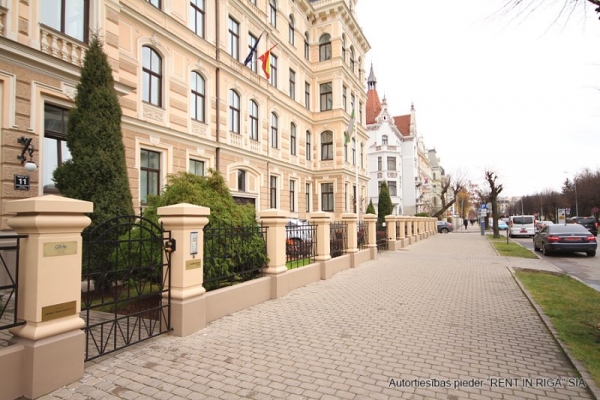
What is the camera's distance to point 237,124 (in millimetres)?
19562

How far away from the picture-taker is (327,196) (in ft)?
96.2

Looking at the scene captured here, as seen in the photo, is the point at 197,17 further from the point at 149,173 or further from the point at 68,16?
the point at 149,173

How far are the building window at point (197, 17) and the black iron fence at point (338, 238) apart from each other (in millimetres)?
11739

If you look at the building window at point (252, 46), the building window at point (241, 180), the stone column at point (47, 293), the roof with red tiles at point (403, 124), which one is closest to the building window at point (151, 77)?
the building window at point (241, 180)

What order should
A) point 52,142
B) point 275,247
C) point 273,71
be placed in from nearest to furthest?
point 275,247 → point 52,142 → point 273,71

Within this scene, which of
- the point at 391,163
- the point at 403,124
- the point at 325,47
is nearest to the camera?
the point at 325,47

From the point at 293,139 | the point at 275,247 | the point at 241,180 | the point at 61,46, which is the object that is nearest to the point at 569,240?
the point at 275,247

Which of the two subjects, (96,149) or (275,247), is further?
(96,149)

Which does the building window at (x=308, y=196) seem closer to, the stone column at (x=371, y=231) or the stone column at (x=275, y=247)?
the stone column at (x=371, y=231)

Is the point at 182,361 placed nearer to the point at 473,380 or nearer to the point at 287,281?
the point at 473,380

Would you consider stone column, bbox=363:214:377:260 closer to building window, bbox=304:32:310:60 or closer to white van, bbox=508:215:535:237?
building window, bbox=304:32:310:60

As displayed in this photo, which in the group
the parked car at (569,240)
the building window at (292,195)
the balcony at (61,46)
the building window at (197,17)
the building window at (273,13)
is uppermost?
the building window at (273,13)

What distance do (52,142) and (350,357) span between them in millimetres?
10277

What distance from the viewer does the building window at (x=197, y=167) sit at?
16391 millimetres
